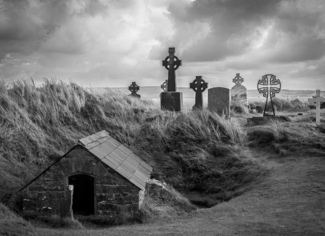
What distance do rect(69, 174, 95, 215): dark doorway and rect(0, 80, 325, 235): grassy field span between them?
1343 mm

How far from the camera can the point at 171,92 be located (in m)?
17.6

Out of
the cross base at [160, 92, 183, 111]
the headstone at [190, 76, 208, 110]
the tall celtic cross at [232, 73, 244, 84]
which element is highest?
the tall celtic cross at [232, 73, 244, 84]

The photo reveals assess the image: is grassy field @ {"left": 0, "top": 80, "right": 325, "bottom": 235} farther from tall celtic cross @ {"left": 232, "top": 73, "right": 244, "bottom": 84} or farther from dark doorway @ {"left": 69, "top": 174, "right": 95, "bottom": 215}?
tall celtic cross @ {"left": 232, "top": 73, "right": 244, "bottom": 84}

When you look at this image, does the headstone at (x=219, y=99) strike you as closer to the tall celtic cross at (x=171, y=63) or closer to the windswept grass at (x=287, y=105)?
the tall celtic cross at (x=171, y=63)

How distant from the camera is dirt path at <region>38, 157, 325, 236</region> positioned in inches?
271

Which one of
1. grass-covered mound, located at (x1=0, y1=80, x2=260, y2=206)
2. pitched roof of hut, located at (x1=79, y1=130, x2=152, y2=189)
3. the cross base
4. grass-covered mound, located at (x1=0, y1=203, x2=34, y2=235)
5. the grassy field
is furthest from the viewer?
the cross base

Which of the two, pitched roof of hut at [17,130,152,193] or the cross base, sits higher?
the cross base

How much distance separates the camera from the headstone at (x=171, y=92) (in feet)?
57.3

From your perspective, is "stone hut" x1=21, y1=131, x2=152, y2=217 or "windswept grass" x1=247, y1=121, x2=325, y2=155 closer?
"stone hut" x1=21, y1=131, x2=152, y2=217

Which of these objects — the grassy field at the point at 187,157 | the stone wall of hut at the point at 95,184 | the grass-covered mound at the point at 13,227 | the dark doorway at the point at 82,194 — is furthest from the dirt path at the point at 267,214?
the dark doorway at the point at 82,194

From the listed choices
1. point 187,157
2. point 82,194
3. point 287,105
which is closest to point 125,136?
point 187,157

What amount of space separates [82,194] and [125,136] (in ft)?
12.1

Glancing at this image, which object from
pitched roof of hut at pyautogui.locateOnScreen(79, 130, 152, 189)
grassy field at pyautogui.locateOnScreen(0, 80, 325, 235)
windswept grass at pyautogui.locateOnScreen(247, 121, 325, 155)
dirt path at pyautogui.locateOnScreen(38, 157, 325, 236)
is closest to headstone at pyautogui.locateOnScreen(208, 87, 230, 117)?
grassy field at pyautogui.locateOnScreen(0, 80, 325, 235)

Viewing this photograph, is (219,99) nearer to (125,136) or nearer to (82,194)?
(125,136)
